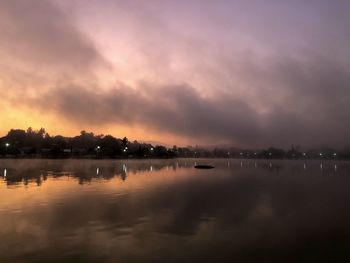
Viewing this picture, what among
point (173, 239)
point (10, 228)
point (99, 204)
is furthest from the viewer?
point (99, 204)

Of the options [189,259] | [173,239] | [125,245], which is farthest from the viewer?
[173,239]

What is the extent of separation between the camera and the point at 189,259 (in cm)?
2316

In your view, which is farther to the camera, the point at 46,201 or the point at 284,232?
the point at 46,201

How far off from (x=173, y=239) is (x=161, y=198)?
26.6 meters

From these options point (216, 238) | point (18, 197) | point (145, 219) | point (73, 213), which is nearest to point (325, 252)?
point (216, 238)

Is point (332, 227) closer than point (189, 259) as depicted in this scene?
No

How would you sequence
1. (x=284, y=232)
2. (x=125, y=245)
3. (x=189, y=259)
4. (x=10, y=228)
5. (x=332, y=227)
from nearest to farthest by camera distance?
(x=189, y=259) → (x=125, y=245) → (x=10, y=228) → (x=284, y=232) → (x=332, y=227)

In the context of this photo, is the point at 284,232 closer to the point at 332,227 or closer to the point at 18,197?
the point at 332,227

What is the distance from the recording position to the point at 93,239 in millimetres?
27344

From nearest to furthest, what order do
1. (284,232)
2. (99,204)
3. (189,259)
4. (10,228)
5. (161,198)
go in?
(189,259) < (10,228) < (284,232) < (99,204) < (161,198)

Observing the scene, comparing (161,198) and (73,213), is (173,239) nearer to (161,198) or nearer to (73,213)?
(73,213)

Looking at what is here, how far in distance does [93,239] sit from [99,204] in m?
18.0

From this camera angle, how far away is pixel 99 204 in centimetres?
4500

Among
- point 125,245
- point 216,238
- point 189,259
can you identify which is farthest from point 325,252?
point 125,245
